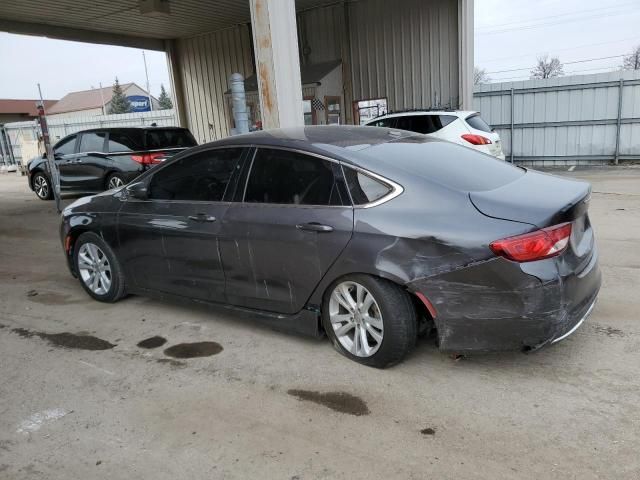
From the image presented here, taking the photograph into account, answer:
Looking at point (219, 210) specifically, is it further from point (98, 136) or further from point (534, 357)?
point (98, 136)

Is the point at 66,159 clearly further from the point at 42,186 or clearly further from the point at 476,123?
the point at 476,123

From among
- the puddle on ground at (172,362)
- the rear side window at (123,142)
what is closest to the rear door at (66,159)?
the rear side window at (123,142)

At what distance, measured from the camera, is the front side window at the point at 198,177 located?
13.1 feet

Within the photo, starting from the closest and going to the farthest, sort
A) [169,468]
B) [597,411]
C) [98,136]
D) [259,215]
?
[169,468] < [597,411] < [259,215] < [98,136]

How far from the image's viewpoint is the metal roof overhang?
44.1ft

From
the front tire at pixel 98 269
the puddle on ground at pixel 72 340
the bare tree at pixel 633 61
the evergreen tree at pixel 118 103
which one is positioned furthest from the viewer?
the evergreen tree at pixel 118 103

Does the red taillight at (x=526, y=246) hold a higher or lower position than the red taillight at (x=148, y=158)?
lower

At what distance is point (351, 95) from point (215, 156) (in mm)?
11967

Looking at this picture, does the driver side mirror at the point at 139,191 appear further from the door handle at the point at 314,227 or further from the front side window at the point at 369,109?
the front side window at the point at 369,109

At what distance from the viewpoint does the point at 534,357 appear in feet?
11.4

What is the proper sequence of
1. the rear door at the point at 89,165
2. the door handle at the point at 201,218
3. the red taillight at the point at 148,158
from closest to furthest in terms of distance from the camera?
the door handle at the point at 201,218, the red taillight at the point at 148,158, the rear door at the point at 89,165

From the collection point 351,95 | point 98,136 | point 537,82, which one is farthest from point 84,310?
point 537,82

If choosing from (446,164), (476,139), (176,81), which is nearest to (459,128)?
(476,139)

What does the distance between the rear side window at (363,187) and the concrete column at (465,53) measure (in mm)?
10822
